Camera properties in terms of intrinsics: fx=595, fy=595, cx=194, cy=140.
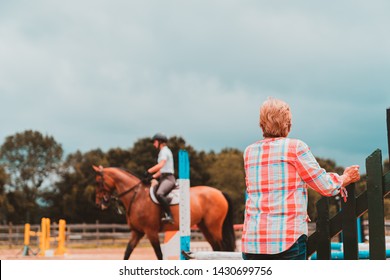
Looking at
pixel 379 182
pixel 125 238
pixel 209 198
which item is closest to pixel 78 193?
pixel 125 238

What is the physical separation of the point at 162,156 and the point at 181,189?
2452 mm

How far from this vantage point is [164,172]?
31.7 ft

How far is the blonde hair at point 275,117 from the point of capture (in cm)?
282

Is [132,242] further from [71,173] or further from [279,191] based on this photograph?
[71,173]

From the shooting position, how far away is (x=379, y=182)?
10.7ft

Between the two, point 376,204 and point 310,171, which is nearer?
point 310,171

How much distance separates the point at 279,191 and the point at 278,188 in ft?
0.05

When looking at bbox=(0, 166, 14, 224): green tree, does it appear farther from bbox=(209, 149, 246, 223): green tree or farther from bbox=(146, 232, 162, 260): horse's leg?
bbox=(146, 232, 162, 260): horse's leg

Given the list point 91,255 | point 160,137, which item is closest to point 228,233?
point 160,137

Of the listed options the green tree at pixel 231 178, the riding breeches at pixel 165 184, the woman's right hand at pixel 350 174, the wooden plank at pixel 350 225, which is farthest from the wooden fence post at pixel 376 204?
the green tree at pixel 231 178

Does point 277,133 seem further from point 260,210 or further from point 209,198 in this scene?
point 209,198

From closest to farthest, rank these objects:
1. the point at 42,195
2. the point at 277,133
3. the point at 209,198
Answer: the point at 277,133 < the point at 209,198 < the point at 42,195

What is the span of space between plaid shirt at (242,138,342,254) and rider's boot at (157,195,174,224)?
7081mm

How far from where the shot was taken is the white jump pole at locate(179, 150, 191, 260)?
21.0 ft
